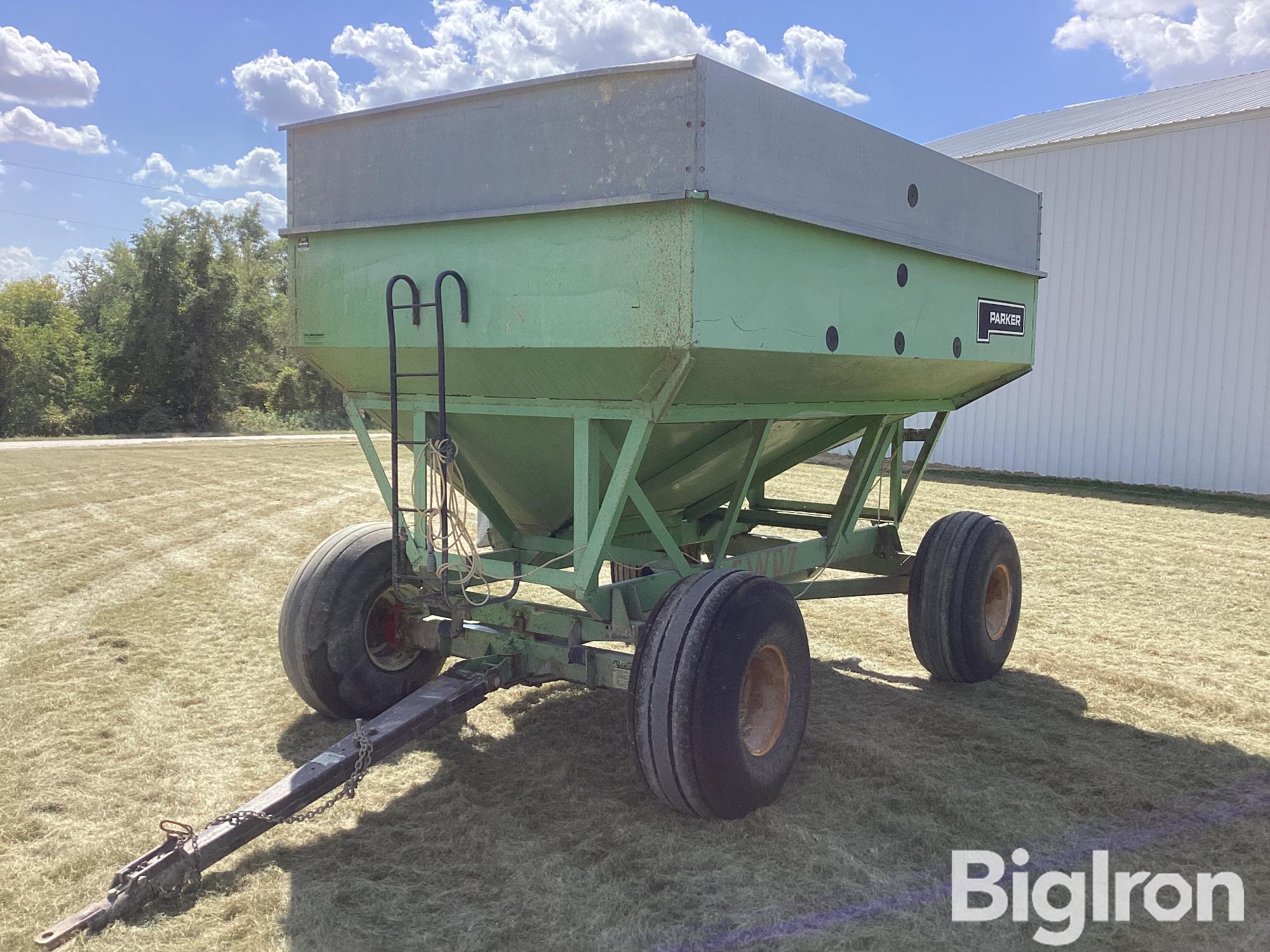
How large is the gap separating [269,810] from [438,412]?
1.83 metres

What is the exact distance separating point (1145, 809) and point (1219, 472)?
1276cm

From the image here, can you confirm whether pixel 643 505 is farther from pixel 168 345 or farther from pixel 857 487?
pixel 168 345

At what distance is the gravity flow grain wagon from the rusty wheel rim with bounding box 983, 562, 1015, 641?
1.42 feet

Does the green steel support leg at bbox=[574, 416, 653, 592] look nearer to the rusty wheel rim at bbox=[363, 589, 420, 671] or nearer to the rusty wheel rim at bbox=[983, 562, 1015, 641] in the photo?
the rusty wheel rim at bbox=[363, 589, 420, 671]

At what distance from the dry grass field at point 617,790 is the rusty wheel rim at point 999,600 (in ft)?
1.03

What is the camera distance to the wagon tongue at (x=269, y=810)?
9.96 ft

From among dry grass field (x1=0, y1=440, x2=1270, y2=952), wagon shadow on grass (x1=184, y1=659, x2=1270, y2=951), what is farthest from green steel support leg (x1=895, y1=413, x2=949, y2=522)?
wagon shadow on grass (x1=184, y1=659, x2=1270, y2=951)

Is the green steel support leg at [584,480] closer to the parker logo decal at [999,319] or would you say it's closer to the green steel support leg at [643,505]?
the green steel support leg at [643,505]

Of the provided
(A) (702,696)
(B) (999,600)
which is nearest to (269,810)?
(A) (702,696)

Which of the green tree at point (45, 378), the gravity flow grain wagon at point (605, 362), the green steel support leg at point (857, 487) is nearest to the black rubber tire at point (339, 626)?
the gravity flow grain wagon at point (605, 362)

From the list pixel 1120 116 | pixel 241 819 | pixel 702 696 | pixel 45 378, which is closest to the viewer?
pixel 241 819

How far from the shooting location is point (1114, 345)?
15898 millimetres

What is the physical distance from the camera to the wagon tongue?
304cm

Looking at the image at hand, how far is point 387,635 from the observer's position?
5027 mm
